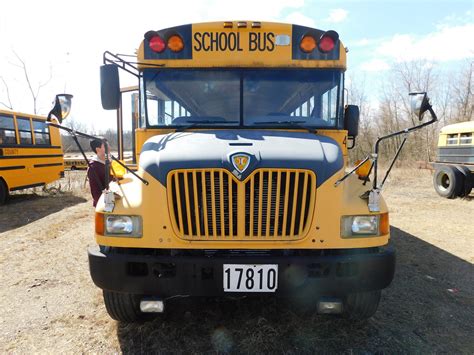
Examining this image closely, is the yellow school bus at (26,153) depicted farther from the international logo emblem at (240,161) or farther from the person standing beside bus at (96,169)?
the international logo emblem at (240,161)

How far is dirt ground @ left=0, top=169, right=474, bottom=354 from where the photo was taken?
2.50 meters

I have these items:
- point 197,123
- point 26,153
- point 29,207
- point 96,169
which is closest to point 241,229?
point 197,123

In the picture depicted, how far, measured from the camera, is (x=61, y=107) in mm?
2496

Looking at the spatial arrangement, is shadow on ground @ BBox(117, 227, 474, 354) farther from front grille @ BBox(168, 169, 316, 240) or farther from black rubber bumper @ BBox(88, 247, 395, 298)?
front grille @ BBox(168, 169, 316, 240)

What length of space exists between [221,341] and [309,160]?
1468 millimetres

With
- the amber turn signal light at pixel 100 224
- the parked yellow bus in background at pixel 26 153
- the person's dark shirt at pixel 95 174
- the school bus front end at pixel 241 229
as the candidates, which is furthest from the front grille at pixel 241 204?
the parked yellow bus in background at pixel 26 153

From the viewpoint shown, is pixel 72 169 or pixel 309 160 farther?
pixel 72 169

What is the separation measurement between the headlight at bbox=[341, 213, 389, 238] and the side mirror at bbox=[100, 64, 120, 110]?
2245 millimetres

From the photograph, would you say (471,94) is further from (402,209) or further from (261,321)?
(261,321)

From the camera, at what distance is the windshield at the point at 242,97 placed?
303 cm

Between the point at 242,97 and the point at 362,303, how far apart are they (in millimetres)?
1936

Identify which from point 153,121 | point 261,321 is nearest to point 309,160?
point 261,321

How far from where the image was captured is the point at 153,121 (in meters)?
3.15

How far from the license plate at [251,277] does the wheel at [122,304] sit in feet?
2.61
